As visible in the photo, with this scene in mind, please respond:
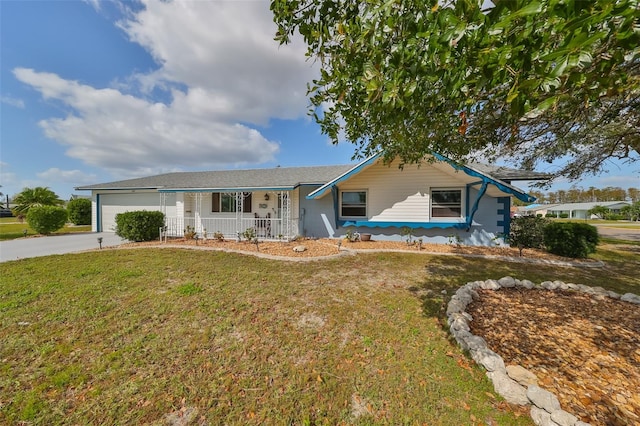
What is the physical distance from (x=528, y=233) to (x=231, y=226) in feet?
45.3

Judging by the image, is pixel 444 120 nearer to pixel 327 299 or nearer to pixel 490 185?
pixel 327 299

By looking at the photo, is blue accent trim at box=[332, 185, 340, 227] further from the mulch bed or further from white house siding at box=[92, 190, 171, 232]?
white house siding at box=[92, 190, 171, 232]

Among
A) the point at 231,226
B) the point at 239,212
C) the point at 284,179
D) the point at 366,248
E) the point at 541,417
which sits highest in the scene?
the point at 284,179

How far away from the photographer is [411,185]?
38.1 feet

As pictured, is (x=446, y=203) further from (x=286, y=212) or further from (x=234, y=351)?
(x=234, y=351)

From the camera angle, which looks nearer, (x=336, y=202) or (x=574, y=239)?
(x=574, y=239)

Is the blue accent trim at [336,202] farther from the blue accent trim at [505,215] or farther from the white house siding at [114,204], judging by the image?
the white house siding at [114,204]

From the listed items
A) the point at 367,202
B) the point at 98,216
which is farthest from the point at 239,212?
the point at 98,216

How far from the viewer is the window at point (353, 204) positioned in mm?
12422

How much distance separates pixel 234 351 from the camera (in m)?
3.38

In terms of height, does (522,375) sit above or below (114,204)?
below

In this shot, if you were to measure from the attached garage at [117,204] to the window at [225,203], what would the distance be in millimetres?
4454

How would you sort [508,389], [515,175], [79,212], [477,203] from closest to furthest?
[508,389] < [477,203] < [515,175] < [79,212]

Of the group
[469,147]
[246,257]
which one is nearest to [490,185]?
[469,147]
